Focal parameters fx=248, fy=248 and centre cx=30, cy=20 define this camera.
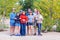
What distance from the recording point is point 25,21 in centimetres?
1652

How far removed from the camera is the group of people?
54.1ft

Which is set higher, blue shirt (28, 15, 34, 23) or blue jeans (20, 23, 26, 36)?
blue shirt (28, 15, 34, 23)

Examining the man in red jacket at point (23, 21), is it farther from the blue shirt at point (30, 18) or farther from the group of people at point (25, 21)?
the blue shirt at point (30, 18)

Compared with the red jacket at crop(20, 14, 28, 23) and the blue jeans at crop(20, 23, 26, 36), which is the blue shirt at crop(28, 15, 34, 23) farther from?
the blue jeans at crop(20, 23, 26, 36)

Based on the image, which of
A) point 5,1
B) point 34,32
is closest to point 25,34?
point 34,32

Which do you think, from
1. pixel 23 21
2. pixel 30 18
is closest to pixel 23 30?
pixel 23 21

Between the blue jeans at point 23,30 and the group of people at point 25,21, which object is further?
the blue jeans at point 23,30

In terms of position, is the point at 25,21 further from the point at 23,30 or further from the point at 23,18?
the point at 23,30

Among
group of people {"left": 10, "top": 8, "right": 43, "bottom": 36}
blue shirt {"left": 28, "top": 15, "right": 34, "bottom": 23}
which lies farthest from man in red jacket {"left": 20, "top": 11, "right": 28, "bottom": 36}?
blue shirt {"left": 28, "top": 15, "right": 34, "bottom": 23}

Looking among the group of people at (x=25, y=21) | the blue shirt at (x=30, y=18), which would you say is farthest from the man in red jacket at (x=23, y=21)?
the blue shirt at (x=30, y=18)

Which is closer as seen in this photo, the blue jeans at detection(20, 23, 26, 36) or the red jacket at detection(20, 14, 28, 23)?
the red jacket at detection(20, 14, 28, 23)

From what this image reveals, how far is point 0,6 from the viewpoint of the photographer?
20.5 meters

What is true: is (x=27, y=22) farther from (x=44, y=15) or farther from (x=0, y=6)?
(x=0, y=6)

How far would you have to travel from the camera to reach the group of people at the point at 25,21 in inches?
650
